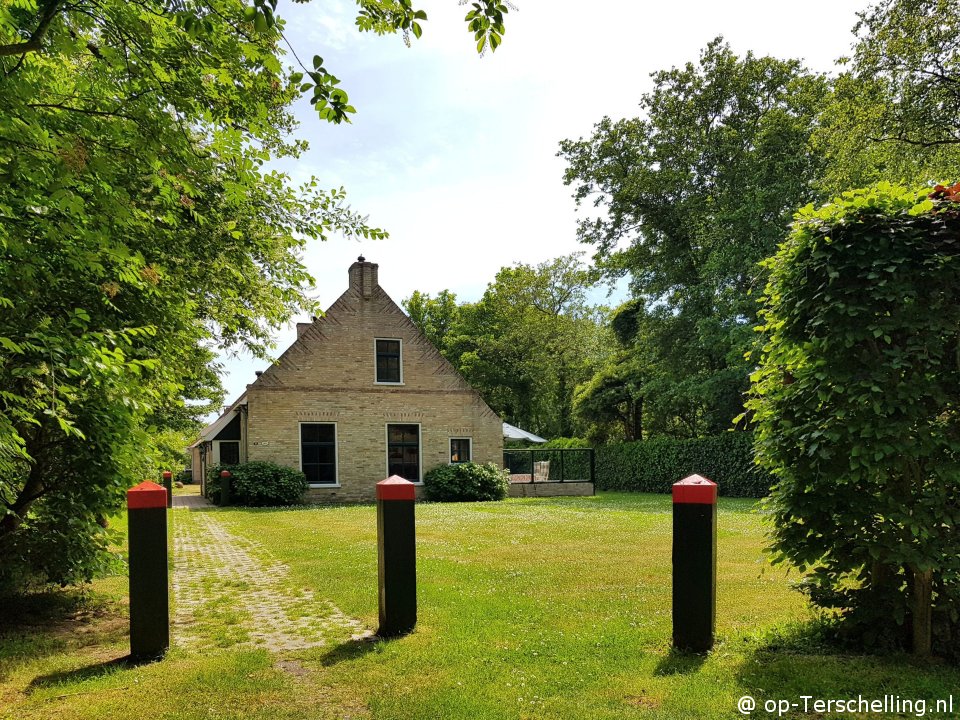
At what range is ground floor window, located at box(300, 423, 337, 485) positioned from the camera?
72.2 ft

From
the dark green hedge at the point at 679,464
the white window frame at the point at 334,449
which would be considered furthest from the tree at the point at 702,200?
the white window frame at the point at 334,449

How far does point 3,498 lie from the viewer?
187 inches

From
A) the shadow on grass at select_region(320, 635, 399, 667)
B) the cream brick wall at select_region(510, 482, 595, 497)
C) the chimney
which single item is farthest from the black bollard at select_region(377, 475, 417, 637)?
the cream brick wall at select_region(510, 482, 595, 497)

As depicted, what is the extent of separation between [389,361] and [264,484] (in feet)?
20.0

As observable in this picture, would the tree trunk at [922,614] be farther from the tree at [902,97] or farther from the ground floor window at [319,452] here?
the ground floor window at [319,452]

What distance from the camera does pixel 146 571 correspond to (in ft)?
15.4

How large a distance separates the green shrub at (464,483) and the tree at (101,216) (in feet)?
49.1

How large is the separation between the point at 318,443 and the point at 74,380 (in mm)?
17213

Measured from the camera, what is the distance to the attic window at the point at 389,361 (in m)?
23.3

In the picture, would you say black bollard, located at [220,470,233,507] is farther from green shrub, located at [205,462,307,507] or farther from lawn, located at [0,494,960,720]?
lawn, located at [0,494,960,720]

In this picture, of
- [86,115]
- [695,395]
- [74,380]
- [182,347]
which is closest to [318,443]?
[695,395]

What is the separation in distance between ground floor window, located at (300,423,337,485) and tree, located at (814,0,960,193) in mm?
17992

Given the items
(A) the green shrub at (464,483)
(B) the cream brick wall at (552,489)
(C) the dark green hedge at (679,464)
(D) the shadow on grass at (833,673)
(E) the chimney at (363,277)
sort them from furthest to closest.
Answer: (B) the cream brick wall at (552,489) → (E) the chimney at (363,277) → (A) the green shrub at (464,483) → (C) the dark green hedge at (679,464) → (D) the shadow on grass at (833,673)

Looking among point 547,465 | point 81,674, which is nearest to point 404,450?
point 547,465
